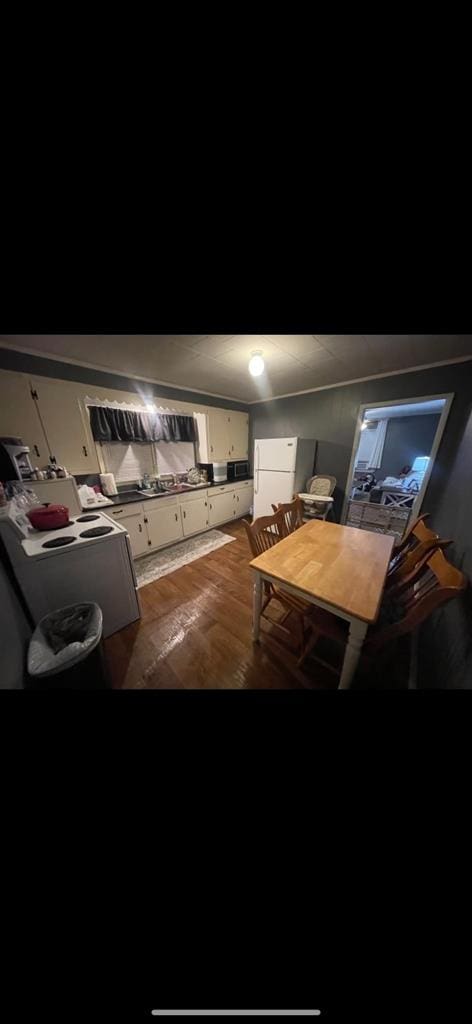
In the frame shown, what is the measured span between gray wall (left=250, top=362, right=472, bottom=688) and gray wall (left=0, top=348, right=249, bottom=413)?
4.44ft

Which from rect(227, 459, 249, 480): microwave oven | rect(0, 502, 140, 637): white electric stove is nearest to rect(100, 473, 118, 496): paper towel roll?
rect(0, 502, 140, 637): white electric stove

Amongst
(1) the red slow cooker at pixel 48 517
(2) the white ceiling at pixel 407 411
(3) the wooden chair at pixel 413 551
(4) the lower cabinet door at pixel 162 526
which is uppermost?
(2) the white ceiling at pixel 407 411

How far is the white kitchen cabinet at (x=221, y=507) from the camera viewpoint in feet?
10.4

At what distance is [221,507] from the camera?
333 centimetres

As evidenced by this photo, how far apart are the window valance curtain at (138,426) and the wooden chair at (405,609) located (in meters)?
2.51

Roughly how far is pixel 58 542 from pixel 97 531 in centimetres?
22

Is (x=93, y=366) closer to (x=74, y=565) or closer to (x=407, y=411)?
(x=74, y=565)

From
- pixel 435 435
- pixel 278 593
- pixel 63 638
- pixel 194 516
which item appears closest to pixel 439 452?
pixel 435 435

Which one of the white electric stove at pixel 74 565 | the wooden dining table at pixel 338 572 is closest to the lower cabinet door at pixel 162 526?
the white electric stove at pixel 74 565

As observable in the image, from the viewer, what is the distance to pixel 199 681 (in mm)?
1328

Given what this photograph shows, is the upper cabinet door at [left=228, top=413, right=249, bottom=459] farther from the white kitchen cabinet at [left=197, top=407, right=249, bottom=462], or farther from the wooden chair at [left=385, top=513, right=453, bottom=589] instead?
the wooden chair at [left=385, top=513, right=453, bottom=589]

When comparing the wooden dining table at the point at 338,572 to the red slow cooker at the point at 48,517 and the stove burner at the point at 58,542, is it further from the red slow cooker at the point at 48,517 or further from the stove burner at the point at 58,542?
the red slow cooker at the point at 48,517
